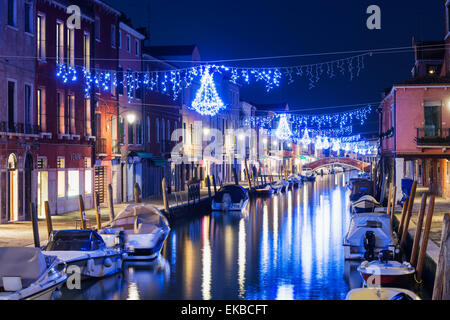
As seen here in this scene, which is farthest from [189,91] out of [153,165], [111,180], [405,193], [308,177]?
[308,177]

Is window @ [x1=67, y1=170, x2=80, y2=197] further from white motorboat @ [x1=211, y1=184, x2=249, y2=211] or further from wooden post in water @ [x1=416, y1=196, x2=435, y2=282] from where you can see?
wooden post in water @ [x1=416, y1=196, x2=435, y2=282]

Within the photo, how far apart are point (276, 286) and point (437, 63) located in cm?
4533

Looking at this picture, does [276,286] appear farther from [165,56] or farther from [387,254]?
[165,56]

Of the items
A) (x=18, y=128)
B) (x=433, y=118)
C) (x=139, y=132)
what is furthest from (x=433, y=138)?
(x=18, y=128)

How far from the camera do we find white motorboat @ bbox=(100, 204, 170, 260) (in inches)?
959

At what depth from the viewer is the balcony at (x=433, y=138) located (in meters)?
37.2

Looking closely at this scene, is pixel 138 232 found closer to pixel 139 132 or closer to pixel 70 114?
pixel 70 114

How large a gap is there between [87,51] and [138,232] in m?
14.8

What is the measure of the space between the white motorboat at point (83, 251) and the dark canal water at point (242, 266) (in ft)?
1.39

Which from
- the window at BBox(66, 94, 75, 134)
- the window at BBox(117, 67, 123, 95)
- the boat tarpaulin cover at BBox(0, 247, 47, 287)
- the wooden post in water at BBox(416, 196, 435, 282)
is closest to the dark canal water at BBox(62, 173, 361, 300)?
the wooden post in water at BBox(416, 196, 435, 282)

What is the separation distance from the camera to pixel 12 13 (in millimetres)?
29406

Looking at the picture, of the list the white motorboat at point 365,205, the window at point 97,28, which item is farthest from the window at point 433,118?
the window at point 97,28

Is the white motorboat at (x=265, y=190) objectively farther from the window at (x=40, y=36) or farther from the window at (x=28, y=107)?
the window at (x=28, y=107)

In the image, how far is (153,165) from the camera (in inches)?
1944
